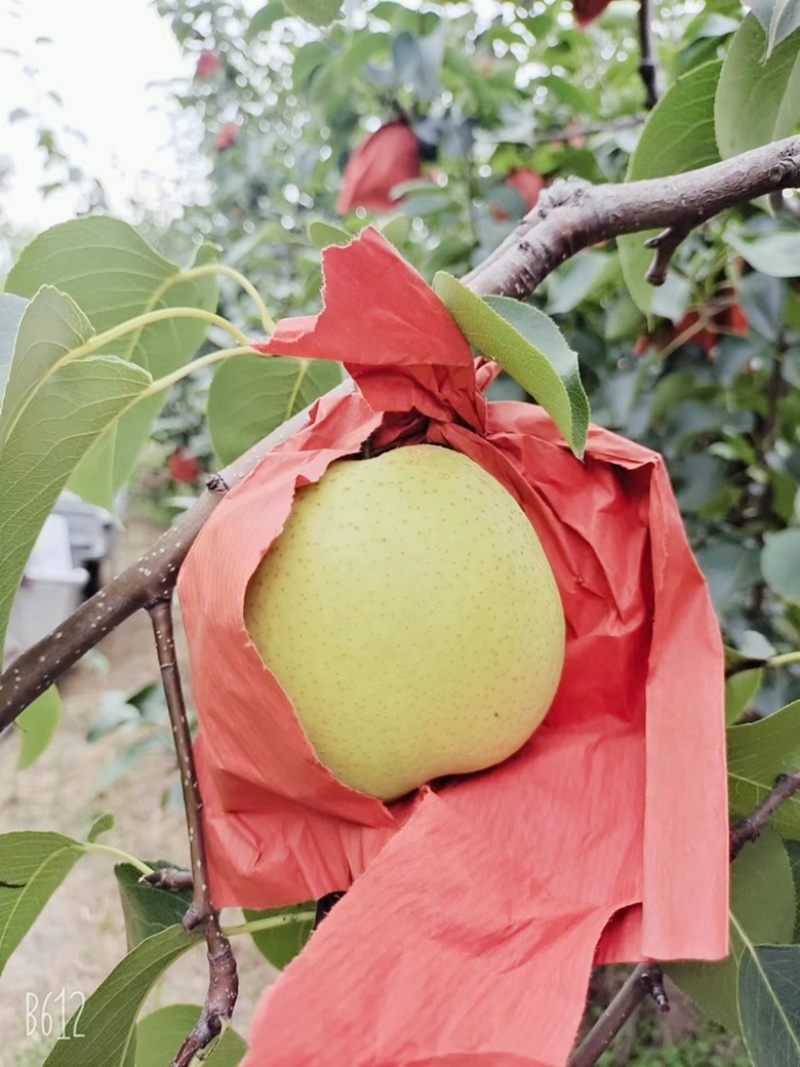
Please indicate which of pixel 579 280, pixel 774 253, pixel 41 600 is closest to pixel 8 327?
pixel 774 253

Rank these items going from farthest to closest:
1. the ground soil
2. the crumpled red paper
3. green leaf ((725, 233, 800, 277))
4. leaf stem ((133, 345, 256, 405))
→ the ground soil
green leaf ((725, 233, 800, 277))
leaf stem ((133, 345, 256, 405))
the crumpled red paper

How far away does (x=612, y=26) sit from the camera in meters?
1.19

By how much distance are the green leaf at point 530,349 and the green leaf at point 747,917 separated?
21cm

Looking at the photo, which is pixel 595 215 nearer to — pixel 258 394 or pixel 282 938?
pixel 258 394

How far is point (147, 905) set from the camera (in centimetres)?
42

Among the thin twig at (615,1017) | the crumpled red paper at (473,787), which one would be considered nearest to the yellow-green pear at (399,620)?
the crumpled red paper at (473,787)

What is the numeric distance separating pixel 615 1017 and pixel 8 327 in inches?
14.3

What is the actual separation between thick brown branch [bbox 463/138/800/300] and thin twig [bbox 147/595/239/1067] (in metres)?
0.19

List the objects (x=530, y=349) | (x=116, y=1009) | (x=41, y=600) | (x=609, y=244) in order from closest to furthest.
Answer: (x=530, y=349), (x=116, y=1009), (x=609, y=244), (x=41, y=600)

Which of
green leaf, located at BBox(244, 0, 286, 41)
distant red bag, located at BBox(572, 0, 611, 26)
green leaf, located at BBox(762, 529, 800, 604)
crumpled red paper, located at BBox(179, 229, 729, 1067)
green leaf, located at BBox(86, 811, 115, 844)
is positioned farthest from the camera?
green leaf, located at BBox(244, 0, 286, 41)

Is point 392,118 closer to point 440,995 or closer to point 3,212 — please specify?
point 440,995

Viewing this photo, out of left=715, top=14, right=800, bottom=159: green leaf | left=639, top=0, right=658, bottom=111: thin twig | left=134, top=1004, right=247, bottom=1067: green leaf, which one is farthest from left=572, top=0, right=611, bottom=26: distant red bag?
left=134, top=1004, right=247, bottom=1067: green leaf

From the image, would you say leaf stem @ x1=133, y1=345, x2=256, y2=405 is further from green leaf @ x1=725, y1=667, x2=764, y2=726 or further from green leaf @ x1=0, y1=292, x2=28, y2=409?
green leaf @ x1=725, y1=667, x2=764, y2=726

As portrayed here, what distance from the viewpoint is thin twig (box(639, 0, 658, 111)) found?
687 mm
